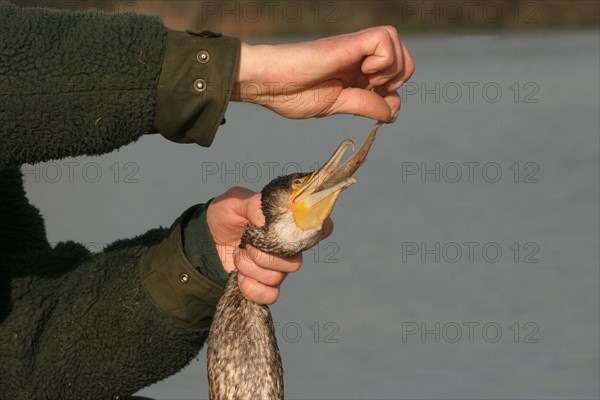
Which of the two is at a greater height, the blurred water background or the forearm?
the forearm

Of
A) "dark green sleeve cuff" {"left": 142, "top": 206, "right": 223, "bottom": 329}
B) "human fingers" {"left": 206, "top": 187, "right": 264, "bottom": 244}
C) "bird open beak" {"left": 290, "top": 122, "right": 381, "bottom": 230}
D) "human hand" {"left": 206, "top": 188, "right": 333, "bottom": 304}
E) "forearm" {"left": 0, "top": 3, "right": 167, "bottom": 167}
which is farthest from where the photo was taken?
"dark green sleeve cuff" {"left": 142, "top": 206, "right": 223, "bottom": 329}

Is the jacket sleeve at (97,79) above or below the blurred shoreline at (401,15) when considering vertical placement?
above

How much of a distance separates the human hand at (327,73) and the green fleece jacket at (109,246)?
0.26 ft

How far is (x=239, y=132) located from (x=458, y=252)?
3.69 m

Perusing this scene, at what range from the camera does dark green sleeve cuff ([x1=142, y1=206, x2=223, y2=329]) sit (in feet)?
11.4

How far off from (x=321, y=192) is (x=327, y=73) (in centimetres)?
43

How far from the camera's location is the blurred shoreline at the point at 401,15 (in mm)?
15969

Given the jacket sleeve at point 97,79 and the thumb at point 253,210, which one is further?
the thumb at point 253,210

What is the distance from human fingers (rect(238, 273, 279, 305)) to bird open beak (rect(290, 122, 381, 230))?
0.75ft

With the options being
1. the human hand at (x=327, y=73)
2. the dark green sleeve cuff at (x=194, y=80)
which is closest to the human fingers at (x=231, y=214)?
the human hand at (x=327, y=73)

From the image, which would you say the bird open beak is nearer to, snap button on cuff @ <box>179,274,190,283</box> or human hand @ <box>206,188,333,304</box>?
human hand @ <box>206,188,333,304</box>

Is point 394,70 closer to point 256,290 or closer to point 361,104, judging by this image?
point 361,104

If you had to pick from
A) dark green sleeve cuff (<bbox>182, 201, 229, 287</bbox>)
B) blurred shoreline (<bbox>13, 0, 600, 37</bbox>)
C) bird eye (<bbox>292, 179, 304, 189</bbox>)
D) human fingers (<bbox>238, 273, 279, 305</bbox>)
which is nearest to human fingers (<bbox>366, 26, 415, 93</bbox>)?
bird eye (<bbox>292, 179, 304, 189</bbox>)

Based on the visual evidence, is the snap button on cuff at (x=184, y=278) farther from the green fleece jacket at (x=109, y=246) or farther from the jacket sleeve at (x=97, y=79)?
the jacket sleeve at (x=97, y=79)
